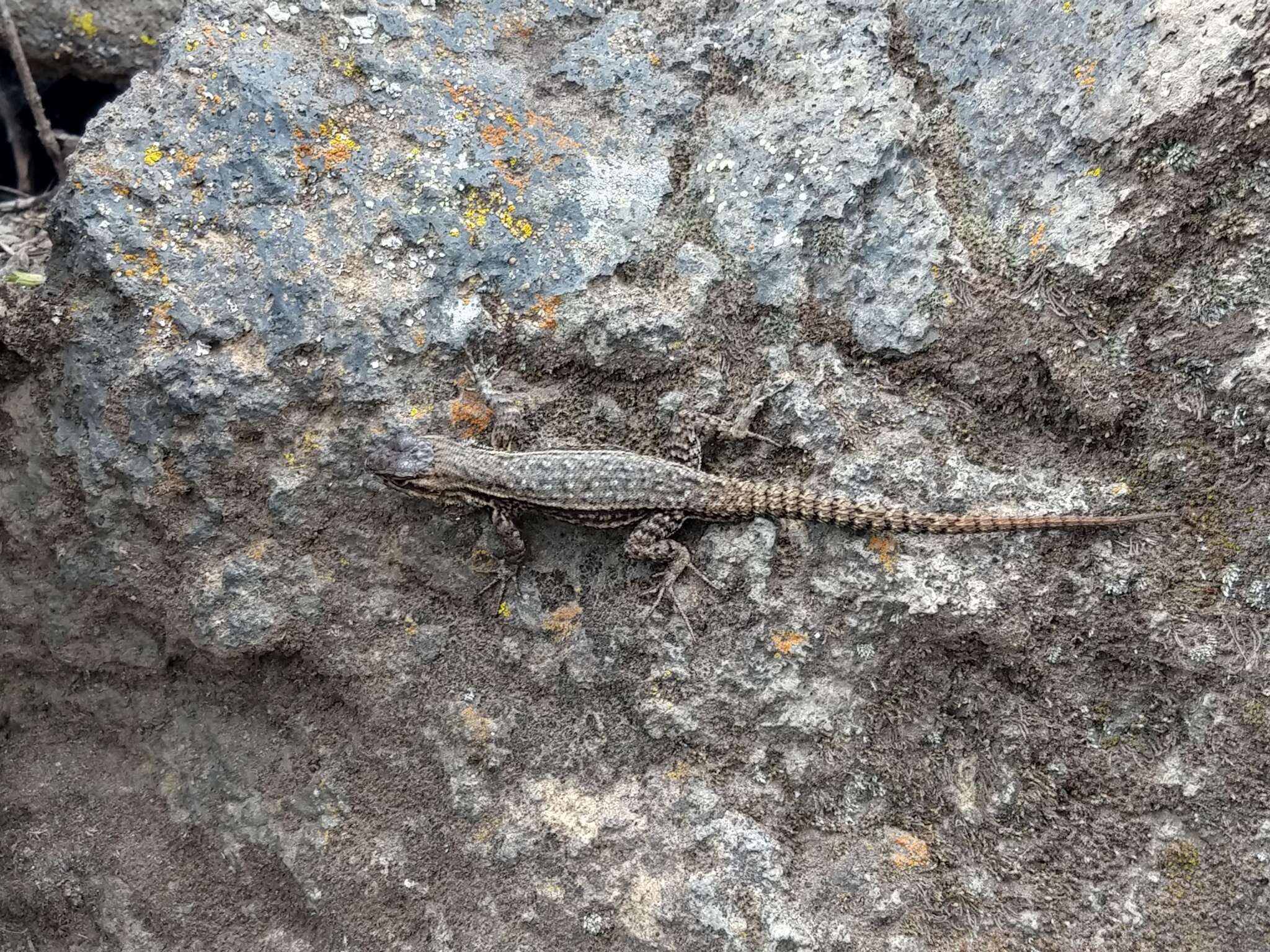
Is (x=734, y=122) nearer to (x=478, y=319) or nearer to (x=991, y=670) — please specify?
(x=478, y=319)

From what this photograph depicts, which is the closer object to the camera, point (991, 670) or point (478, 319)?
point (991, 670)

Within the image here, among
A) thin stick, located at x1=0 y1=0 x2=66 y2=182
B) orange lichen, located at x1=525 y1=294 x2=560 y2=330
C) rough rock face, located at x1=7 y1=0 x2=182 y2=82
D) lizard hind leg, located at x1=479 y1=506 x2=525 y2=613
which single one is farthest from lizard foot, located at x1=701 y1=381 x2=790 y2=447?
rough rock face, located at x1=7 y1=0 x2=182 y2=82

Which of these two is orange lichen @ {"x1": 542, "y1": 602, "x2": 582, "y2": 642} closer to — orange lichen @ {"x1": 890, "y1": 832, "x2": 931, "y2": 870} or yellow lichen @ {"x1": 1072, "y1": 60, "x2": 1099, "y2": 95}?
orange lichen @ {"x1": 890, "y1": 832, "x2": 931, "y2": 870}

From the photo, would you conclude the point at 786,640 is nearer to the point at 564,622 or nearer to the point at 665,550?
the point at 665,550

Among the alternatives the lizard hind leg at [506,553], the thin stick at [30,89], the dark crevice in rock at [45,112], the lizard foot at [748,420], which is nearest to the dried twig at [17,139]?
the dark crevice in rock at [45,112]

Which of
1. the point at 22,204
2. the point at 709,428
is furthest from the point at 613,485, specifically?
the point at 22,204

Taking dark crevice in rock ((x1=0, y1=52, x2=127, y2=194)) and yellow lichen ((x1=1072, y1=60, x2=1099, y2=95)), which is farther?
dark crevice in rock ((x1=0, y1=52, x2=127, y2=194))

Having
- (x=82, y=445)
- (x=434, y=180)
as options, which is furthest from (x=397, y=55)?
(x=82, y=445)
